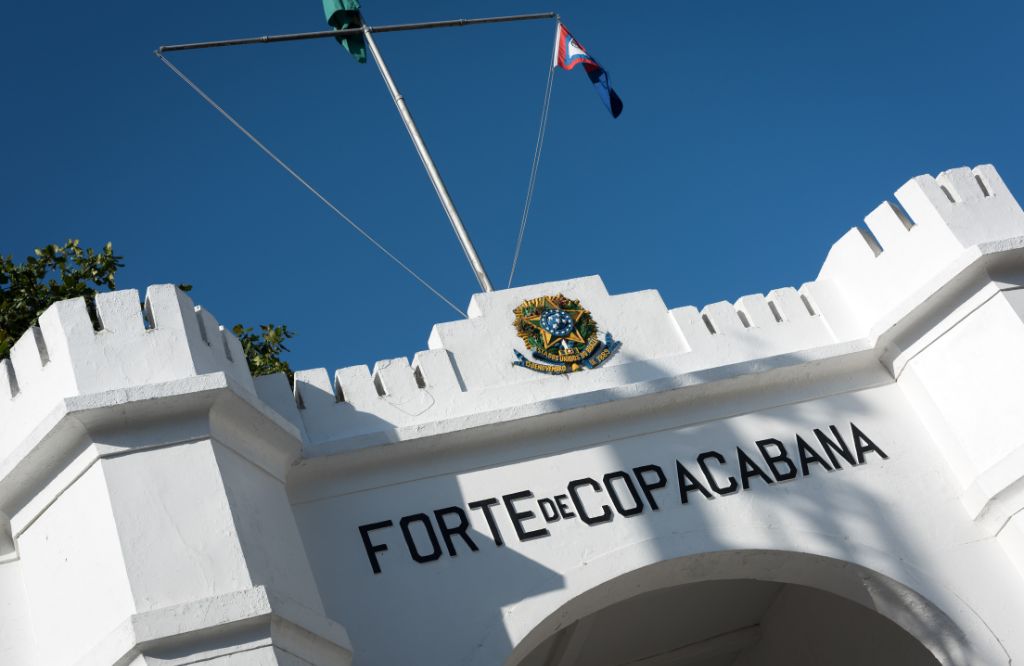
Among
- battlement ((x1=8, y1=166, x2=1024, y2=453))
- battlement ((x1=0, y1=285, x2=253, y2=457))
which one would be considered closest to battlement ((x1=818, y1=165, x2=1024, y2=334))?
battlement ((x1=8, y1=166, x2=1024, y2=453))

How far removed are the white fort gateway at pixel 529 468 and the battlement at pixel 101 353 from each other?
0.6 inches

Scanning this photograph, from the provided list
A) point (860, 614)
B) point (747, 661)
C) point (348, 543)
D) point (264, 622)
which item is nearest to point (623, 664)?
point (747, 661)

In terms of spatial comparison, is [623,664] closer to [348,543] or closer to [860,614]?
[860,614]

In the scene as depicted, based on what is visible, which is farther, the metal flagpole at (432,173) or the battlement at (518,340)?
the metal flagpole at (432,173)

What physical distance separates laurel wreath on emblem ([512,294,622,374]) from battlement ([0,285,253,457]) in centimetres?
195

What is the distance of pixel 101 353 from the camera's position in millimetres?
6488

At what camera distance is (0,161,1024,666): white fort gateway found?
20.4 ft

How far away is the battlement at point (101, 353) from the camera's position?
6445 mm

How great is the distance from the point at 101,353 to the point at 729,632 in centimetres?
636

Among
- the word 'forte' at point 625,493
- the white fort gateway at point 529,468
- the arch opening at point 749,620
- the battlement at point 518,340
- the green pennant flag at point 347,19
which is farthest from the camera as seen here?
the green pennant flag at point 347,19

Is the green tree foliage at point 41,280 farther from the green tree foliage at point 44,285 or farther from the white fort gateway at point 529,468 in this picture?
the white fort gateway at point 529,468

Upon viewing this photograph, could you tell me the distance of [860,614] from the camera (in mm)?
9414

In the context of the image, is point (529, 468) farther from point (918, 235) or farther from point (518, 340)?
point (918, 235)

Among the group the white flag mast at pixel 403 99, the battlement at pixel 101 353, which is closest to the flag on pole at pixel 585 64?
Answer: the white flag mast at pixel 403 99
